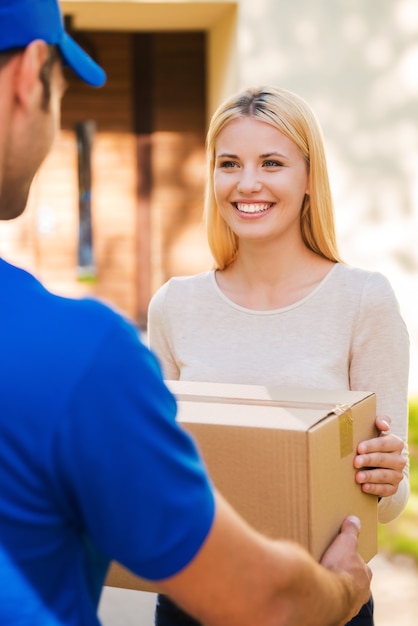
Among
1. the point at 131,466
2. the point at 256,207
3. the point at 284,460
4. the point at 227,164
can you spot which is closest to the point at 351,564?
the point at 284,460

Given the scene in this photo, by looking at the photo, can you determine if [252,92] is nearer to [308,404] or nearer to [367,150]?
[308,404]

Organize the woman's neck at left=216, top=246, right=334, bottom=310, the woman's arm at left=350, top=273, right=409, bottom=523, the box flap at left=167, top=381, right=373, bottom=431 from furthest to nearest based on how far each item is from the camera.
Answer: the woman's neck at left=216, top=246, right=334, bottom=310, the woman's arm at left=350, top=273, right=409, bottom=523, the box flap at left=167, top=381, right=373, bottom=431

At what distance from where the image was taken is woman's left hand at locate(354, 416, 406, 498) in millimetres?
1663

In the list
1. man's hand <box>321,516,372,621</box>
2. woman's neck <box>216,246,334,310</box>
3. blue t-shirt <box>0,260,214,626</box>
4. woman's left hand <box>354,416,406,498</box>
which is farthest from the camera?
woman's neck <box>216,246,334,310</box>

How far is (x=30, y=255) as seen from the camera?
7812 millimetres

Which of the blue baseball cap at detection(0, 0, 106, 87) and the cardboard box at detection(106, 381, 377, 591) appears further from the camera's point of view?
the cardboard box at detection(106, 381, 377, 591)

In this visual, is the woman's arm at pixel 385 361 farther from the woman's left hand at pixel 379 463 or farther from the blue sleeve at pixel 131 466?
the blue sleeve at pixel 131 466

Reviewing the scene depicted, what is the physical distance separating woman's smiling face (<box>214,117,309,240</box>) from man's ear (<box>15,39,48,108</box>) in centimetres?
119

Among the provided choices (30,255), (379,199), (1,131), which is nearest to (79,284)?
(30,255)

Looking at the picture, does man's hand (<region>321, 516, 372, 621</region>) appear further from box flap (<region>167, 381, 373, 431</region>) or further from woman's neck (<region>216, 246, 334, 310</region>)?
woman's neck (<region>216, 246, 334, 310</region>)

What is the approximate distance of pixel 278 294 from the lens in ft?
7.31

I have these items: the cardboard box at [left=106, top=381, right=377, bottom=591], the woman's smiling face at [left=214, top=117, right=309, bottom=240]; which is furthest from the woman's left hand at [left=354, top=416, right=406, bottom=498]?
the woman's smiling face at [left=214, top=117, right=309, bottom=240]

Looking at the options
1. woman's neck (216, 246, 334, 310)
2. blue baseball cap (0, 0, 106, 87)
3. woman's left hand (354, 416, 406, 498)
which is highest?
blue baseball cap (0, 0, 106, 87)

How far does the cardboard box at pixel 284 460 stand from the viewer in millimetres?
1456
